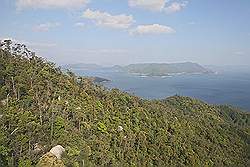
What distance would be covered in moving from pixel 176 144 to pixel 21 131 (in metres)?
25.3

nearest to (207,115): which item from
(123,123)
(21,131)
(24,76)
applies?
(123,123)

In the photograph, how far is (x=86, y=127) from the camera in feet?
115

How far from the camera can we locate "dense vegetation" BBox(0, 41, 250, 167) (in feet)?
88.5

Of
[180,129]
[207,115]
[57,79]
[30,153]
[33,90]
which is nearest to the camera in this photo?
[30,153]

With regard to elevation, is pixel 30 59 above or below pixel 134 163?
above

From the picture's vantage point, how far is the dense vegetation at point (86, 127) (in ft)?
88.5

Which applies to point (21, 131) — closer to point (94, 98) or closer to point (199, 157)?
point (94, 98)

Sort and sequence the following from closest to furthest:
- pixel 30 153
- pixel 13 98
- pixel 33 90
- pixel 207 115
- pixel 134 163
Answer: pixel 30 153, pixel 13 98, pixel 33 90, pixel 134 163, pixel 207 115

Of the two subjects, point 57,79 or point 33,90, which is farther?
point 57,79

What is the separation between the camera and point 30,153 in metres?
25.5

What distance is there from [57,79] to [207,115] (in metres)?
43.8

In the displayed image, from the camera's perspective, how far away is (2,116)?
1068 inches

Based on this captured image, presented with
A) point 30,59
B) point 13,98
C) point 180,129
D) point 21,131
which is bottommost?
point 180,129

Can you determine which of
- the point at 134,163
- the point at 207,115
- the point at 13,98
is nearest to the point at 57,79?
the point at 13,98
